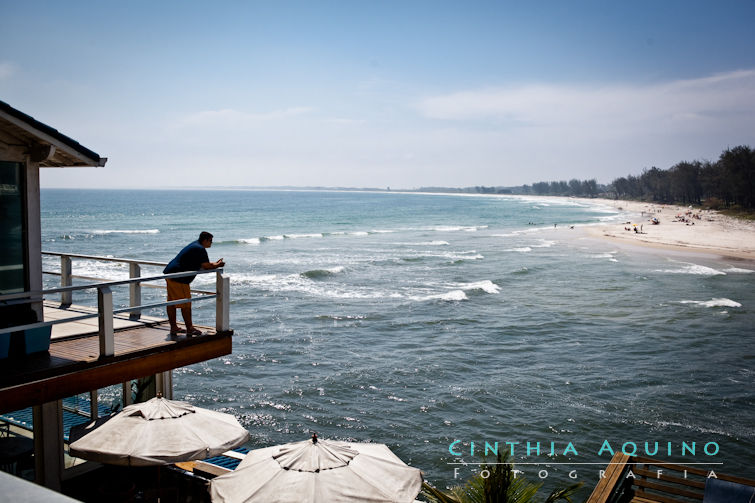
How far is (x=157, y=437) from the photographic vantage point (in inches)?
286

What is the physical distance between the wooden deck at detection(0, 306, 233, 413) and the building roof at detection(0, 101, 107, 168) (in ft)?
8.11

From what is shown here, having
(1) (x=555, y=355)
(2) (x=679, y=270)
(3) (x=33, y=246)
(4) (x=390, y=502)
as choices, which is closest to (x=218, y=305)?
(3) (x=33, y=246)

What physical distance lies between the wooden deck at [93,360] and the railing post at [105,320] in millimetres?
115

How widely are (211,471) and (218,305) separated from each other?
2621 millimetres

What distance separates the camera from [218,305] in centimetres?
852

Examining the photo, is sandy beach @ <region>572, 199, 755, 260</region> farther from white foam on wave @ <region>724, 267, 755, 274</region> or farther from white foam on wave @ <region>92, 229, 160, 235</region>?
white foam on wave @ <region>92, 229, 160, 235</region>

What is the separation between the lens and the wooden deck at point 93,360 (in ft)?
20.7

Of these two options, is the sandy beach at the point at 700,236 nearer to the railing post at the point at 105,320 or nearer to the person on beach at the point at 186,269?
the person on beach at the point at 186,269

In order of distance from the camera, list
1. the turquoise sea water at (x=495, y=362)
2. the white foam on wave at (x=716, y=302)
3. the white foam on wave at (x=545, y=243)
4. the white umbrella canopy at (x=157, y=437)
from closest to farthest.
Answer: the white umbrella canopy at (x=157, y=437) → the turquoise sea water at (x=495, y=362) → the white foam on wave at (x=716, y=302) → the white foam on wave at (x=545, y=243)

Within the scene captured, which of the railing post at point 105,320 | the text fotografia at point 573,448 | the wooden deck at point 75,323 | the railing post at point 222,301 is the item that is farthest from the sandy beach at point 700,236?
the railing post at point 105,320

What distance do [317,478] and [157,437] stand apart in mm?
2416

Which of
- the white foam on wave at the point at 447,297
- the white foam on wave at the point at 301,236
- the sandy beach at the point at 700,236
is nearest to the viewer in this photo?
the white foam on wave at the point at 447,297

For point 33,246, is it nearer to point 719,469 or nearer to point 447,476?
point 447,476

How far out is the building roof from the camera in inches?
267
